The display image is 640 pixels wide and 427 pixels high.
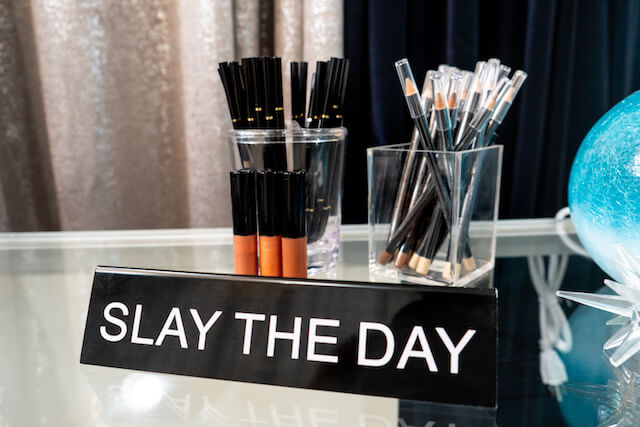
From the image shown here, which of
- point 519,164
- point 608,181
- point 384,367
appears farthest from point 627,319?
point 519,164

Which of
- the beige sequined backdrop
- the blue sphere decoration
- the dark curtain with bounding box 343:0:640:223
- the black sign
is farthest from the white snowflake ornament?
the beige sequined backdrop

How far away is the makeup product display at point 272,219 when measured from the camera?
32 cm

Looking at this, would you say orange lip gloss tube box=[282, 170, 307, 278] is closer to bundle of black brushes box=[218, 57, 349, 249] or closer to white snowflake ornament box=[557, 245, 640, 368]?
bundle of black brushes box=[218, 57, 349, 249]

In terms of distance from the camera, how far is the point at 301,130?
36 centimetres

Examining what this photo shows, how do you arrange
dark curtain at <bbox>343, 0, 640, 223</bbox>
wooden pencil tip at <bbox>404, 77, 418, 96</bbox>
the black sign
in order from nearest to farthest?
the black sign < wooden pencil tip at <bbox>404, 77, 418, 96</bbox> < dark curtain at <bbox>343, 0, 640, 223</bbox>

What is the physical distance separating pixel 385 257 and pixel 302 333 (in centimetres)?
17

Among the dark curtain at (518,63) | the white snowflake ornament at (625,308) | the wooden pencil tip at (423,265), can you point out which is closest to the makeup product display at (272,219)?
the wooden pencil tip at (423,265)

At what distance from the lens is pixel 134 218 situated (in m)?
0.73

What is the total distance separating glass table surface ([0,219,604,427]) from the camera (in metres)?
0.25

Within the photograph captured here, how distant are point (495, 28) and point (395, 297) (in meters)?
0.53

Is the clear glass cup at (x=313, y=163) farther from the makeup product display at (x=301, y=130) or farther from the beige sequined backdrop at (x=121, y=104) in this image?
the beige sequined backdrop at (x=121, y=104)

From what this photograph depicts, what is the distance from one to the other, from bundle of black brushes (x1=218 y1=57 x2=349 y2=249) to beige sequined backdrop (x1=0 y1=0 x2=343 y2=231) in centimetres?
27

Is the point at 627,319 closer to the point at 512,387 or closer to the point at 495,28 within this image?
the point at 512,387

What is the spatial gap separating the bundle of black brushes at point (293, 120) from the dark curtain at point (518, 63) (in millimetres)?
256
